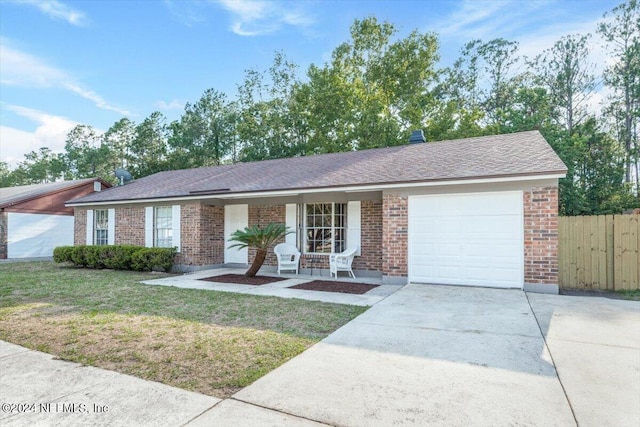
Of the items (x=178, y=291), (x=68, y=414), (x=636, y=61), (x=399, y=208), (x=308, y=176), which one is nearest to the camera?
(x=68, y=414)

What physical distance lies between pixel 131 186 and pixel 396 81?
66.2 ft

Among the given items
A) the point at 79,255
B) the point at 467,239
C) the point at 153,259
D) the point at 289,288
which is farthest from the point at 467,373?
the point at 79,255

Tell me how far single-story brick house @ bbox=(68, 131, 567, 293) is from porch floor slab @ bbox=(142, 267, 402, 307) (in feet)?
2.43

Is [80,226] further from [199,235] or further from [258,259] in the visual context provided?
[258,259]

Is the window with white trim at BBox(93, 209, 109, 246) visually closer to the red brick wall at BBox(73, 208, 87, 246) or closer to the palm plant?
the red brick wall at BBox(73, 208, 87, 246)

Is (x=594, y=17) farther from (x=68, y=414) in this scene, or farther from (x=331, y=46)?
(x=68, y=414)

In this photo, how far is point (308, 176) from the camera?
11117mm

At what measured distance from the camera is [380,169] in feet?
32.8

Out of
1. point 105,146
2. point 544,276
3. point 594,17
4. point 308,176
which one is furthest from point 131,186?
point 594,17

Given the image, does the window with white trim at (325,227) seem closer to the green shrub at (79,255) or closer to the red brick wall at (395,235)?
the red brick wall at (395,235)

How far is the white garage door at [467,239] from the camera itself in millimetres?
7727

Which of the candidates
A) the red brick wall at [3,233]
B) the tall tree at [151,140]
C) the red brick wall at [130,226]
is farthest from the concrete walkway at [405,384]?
the tall tree at [151,140]

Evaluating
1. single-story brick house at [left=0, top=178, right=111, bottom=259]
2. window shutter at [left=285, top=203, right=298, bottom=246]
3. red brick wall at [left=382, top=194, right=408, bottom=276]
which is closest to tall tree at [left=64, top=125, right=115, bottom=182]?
single-story brick house at [left=0, top=178, right=111, bottom=259]

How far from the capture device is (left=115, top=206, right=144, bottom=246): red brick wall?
13.3m
